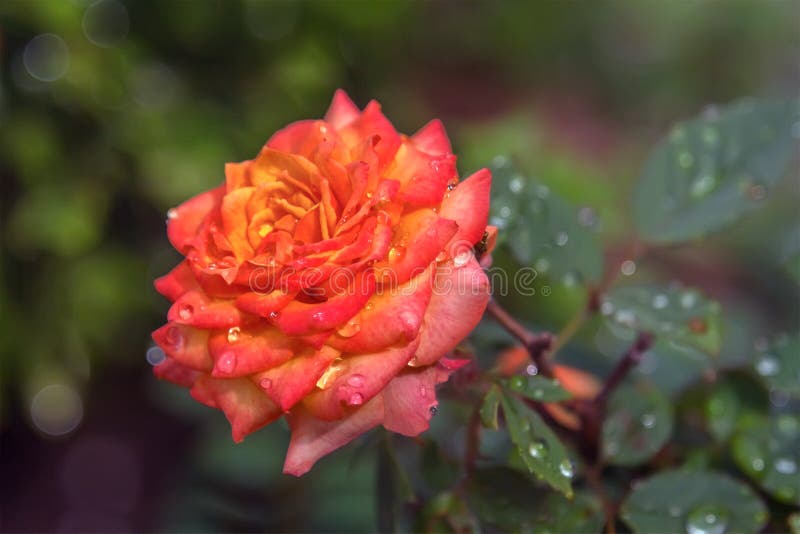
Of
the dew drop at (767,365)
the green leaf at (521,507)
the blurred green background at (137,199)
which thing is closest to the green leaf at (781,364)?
the dew drop at (767,365)

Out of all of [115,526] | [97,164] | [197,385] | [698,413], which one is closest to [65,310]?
[97,164]

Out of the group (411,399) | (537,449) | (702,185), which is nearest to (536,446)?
(537,449)

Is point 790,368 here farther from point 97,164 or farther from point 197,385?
point 97,164

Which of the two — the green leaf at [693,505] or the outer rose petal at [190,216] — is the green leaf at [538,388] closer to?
the green leaf at [693,505]

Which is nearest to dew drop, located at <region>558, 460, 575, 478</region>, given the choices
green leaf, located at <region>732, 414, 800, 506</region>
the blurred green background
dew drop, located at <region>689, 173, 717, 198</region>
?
green leaf, located at <region>732, 414, 800, 506</region>

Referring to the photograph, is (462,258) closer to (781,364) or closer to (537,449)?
(537,449)

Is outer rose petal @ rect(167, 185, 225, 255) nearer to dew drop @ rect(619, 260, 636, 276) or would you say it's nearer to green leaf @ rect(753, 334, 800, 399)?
dew drop @ rect(619, 260, 636, 276)
